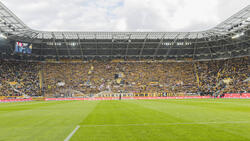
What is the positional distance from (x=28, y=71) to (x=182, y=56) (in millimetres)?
55202

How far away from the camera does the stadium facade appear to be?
56697 millimetres

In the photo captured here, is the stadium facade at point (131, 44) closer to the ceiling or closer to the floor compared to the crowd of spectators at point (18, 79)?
closer to the ceiling

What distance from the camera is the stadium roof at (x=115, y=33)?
44.2 metres

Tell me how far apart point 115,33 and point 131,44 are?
34.4 ft

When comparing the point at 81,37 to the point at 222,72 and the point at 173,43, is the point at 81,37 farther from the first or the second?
the point at 222,72

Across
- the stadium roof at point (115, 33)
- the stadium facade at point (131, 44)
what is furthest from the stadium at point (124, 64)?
the stadium roof at point (115, 33)

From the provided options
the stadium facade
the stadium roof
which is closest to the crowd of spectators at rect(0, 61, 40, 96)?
the stadium facade

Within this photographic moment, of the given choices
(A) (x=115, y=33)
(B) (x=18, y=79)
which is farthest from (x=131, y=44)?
(B) (x=18, y=79)

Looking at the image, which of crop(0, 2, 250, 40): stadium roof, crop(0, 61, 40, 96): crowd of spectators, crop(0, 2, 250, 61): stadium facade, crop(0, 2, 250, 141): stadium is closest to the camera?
crop(0, 2, 250, 40): stadium roof

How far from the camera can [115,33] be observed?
5916 cm

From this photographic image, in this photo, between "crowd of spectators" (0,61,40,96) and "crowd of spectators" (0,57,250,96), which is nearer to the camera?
"crowd of spectators" (0,61,40,96)

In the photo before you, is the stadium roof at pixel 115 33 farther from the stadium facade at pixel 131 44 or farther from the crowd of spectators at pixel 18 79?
the crowd of spectators at pixel 18 79

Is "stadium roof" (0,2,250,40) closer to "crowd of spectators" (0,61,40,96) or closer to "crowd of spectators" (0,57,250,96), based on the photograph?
"crowd of spectators" (0,61,40,96)

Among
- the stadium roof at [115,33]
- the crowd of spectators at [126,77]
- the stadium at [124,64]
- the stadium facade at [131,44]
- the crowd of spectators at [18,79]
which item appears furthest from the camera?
the crowd of spectators at [126,77]
